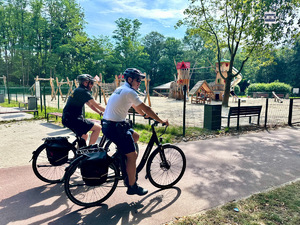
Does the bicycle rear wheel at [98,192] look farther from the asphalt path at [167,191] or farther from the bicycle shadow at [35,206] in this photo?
the bicycle shadow at [35,206]

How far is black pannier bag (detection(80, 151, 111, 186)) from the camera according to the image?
2.87 meters

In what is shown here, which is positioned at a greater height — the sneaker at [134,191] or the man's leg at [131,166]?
the man's leg at [131,166]

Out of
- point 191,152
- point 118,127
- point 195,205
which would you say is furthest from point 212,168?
point 118,127

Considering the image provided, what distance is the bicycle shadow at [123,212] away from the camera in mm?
2756

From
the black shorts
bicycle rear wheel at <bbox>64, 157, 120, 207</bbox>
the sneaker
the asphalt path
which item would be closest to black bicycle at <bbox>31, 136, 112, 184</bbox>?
the asphalt path

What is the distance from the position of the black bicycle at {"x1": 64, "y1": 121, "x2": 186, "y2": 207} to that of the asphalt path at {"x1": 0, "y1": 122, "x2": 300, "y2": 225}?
134 millimetres

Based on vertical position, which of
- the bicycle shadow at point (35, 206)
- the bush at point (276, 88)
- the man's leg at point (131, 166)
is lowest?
the bicycle shadow at point (35, 206)

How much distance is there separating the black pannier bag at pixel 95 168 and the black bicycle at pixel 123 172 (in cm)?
5

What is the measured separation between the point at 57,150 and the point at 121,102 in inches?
56.0

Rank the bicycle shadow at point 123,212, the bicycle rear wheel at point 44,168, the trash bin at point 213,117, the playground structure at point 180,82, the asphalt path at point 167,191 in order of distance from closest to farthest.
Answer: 1. the bicycle shadow at point 123,212
2. the asphalt path at point 167,191
3. the bicycle rear wheel at point 44,168
4. the trash bin at point 213,117
5. the playground structure at point 180,82

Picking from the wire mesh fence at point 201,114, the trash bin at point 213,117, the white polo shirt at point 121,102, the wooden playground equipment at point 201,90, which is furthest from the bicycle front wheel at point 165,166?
the wooden playground equipment at point 201,90

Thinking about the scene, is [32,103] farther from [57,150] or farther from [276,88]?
[276,88]

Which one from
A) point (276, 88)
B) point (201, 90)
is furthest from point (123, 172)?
point (276, 88)

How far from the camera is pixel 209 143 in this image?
6.52 metres
